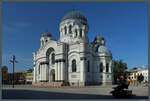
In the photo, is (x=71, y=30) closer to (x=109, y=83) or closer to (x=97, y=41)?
(x=97, y=41)

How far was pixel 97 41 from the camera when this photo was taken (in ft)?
189

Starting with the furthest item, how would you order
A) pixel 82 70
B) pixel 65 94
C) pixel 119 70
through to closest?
pixel 119 70, pixel 82 70, pixel 65 94

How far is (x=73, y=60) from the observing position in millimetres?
44188

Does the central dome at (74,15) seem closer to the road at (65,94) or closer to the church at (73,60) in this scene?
the church at (73,60)

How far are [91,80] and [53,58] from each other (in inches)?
517

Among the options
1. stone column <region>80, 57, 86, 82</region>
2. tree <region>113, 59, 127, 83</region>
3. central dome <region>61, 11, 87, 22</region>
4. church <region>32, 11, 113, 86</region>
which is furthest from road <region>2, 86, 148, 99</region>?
tree <region>113, 59, 127, 83</region>

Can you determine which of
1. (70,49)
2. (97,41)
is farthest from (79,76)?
(97,41)

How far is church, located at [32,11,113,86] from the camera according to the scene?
1689 inches

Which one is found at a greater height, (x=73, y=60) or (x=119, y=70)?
(x=73, y=60)

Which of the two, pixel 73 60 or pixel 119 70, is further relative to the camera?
pixel 119 70

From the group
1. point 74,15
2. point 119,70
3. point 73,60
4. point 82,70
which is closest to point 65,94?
point 82,70

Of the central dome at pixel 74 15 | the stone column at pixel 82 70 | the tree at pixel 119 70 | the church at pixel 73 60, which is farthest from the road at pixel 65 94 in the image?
the tree at pixel 119 70

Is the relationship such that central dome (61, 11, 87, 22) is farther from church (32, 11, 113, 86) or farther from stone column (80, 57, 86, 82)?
stone column (80, 57, 86, 82)

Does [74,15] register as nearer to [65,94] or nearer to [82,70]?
[82,70]
